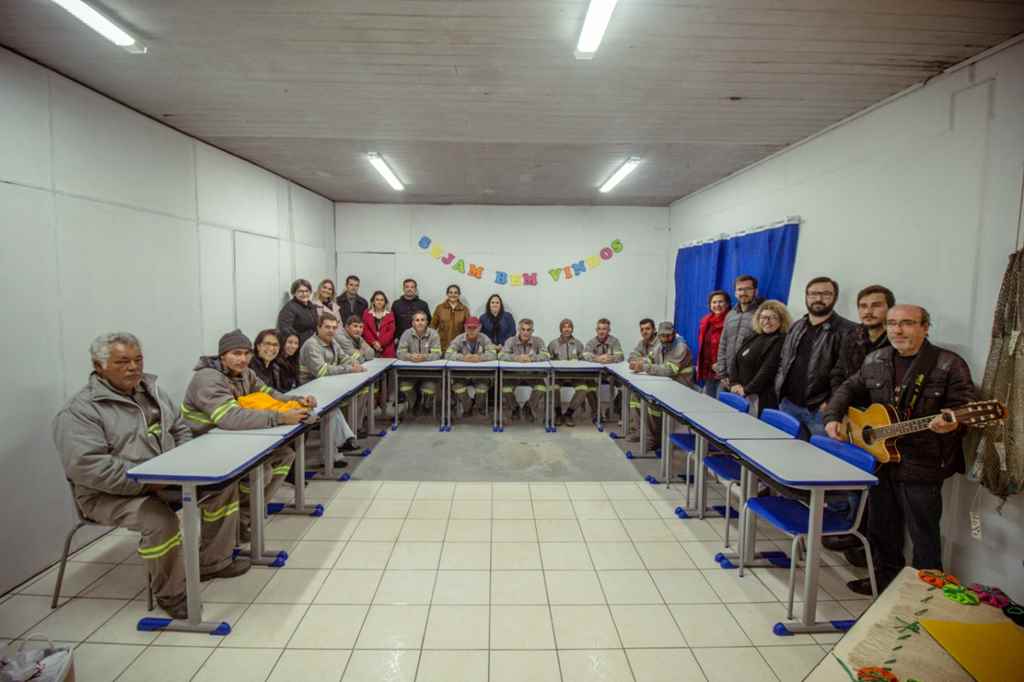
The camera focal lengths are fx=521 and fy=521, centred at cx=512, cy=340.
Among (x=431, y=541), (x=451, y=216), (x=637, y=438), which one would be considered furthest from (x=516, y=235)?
(x=431, y=541)

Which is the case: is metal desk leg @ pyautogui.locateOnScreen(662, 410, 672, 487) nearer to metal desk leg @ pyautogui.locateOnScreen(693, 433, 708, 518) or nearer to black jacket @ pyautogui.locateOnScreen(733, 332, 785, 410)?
metal desk leg @ pyautogui.locateOnScreen(693, 433, 708, 518)

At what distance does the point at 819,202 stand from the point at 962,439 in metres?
2.23

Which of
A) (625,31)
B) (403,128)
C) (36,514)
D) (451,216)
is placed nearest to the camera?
(625,31)

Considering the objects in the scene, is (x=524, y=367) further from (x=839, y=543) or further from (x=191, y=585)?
(x=191, y=585)

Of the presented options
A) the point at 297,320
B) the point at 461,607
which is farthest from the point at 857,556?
the point at 297,320

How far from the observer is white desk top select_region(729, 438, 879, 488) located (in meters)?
2.45

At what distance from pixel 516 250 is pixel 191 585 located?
6259 millimetres

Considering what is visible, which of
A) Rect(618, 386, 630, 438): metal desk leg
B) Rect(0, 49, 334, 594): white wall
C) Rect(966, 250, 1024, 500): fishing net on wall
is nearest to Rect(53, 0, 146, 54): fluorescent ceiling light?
Rect(0, 49, 334, 594): white wall

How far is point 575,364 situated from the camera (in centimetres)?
621

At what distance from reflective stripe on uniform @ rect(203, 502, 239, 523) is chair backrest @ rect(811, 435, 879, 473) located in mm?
3364

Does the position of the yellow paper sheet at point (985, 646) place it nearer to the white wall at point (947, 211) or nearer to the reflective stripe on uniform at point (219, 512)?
the white wall at point (947, 211)

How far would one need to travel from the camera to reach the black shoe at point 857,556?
3150 mm

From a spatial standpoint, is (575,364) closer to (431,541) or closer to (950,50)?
(431,541)

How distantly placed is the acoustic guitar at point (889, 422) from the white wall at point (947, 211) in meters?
0.49
